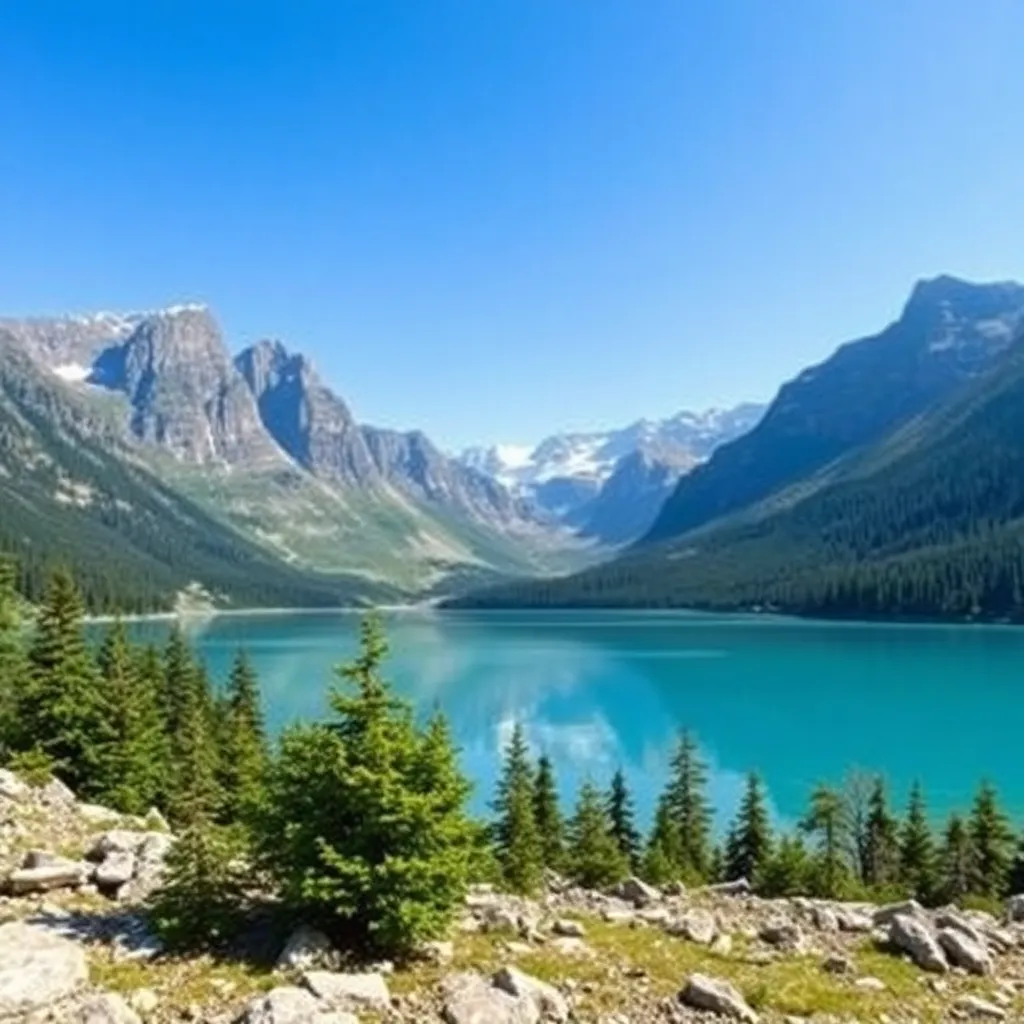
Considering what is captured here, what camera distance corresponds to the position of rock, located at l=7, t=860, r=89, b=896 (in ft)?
75.3

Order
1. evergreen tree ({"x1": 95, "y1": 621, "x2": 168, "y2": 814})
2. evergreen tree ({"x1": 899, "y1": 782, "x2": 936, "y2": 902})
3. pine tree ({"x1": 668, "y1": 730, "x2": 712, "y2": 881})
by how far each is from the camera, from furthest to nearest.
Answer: pine tree ({"x1": 668, "y1": 730, "x2": 712, "y2": 881}) < evergreen tree ({"x1": 899, "y1": 782, "x2": 936, "y2": 902}) < evergreen tree ({"x1": 95, "y1": 621, "x2": 168, "y2": 814})

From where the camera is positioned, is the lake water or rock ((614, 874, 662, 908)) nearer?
rock ((614, 874, 662, 908))

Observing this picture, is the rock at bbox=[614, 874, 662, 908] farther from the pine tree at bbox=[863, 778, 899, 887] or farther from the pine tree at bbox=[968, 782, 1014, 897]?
the pine tree at bbox=[863, 778, 899, 887]

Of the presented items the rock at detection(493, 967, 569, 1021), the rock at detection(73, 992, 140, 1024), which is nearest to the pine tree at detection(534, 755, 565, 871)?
the rock at detection(493, 967, 569, 1021)

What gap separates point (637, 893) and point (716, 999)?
11.5 m

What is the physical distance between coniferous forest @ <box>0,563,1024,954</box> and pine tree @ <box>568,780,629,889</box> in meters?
0.15

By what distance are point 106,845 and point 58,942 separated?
22.9 feet

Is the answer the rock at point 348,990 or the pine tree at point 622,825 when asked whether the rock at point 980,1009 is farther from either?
the pine tree at point 622,825

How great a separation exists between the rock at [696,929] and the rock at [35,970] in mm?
11474

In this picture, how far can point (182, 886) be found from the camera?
20.2 m

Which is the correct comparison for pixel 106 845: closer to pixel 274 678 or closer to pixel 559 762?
pixel 559 762

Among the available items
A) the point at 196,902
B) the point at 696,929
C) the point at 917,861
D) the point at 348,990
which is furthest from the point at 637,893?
the point at 917,861

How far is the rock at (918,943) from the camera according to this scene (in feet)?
73.4

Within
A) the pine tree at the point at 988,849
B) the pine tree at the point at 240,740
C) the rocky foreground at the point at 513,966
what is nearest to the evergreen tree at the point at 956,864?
the pine tree at the point at 988,849
